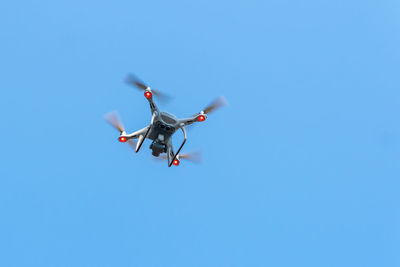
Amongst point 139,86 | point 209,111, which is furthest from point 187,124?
point 139,86

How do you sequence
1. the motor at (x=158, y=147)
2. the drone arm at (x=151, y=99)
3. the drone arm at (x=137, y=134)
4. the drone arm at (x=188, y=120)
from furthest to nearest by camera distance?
the drone arm at (x=137, y=134), the motor at (x=158, y=147), the drone arm at (x=188, y=120), the drone arm at (x=151, y=99)

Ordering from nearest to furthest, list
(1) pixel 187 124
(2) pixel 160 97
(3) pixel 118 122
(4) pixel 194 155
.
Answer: (2) pixel 160 97 < (1) pixel 187 124 < (3) pixel 118 122 < (4) pixel 194 155

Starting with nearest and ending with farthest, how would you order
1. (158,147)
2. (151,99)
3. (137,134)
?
(151,99)
(158,147)
(137,134)

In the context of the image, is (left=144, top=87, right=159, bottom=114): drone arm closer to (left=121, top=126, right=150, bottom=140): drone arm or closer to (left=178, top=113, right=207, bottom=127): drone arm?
(left=178, top=113, right=207, bottom=127): drone arm

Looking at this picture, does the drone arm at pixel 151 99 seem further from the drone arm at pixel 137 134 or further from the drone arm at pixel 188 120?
the drone arm at pixel 137 134

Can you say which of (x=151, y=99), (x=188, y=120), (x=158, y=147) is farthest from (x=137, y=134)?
(x=188, y=120)

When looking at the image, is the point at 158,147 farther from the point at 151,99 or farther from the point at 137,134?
the point at 151,99

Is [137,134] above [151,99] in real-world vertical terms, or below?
below

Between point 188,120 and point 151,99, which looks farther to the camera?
point 188,120

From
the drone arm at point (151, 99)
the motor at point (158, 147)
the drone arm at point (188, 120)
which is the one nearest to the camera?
the drone arm at point (151, 99)

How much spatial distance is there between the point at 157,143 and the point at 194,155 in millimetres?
7379

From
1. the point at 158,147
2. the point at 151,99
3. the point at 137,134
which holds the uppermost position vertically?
the point at 151,99

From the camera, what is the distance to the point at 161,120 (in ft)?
137

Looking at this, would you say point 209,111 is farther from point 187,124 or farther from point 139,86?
point 139,86
